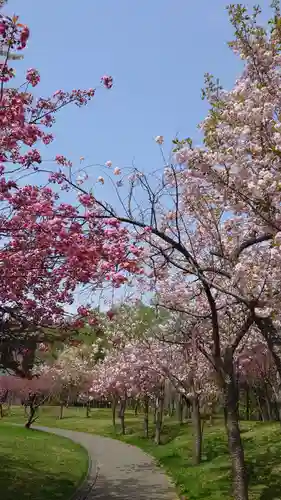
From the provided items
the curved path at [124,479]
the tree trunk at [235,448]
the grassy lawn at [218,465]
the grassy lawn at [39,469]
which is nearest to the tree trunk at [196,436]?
the grassy lawn at [218,465]

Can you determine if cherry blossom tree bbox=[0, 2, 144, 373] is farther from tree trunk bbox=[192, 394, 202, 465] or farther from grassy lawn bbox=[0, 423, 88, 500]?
tree trunk bbox=[192, 394, 202, 465]

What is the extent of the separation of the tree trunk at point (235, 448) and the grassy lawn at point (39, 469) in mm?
7427

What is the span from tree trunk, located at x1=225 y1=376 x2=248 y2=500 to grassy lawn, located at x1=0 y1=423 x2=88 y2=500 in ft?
24.4

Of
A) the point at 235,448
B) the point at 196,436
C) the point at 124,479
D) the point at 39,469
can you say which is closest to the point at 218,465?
the point at 196,436

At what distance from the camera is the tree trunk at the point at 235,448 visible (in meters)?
9.21

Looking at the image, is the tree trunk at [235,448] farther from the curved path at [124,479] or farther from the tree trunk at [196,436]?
the tree trunk at [196,436]

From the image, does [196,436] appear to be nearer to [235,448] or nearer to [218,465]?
[218,465]

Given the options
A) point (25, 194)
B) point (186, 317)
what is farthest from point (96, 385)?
point (25, 194)

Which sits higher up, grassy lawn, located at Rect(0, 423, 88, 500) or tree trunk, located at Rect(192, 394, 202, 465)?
tree trunk, located at Rect(192, 394, 202, 465)

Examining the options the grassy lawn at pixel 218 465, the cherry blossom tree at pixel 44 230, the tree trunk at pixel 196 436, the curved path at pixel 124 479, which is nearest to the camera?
the cherry blossom tree at pixel 44 230

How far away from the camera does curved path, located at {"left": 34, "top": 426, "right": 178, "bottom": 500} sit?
1530cm

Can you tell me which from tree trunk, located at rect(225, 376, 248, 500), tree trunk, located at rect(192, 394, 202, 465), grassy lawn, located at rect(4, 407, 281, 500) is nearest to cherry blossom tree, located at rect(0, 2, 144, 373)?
tree trunk, located at rect(225, 376, 248, 500)

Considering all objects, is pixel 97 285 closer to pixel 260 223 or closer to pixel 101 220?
pixel 101 220

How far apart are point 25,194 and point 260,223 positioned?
4213 mm
